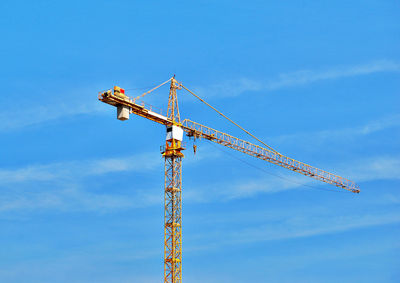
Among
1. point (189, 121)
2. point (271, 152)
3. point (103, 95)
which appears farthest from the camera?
point (271, 152)

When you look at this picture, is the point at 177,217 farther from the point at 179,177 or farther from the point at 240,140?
the point at 240,140

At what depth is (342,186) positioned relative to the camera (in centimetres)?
16788

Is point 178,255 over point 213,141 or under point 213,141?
under

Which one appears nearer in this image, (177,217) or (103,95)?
(103,95)

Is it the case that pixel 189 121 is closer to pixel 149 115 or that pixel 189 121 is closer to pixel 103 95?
pixel 149 115

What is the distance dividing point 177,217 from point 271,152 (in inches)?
1610

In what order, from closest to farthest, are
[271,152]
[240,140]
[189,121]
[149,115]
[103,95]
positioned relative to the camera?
[103,95] → [149,115] → [189,121] → [240,140] → [271,152]

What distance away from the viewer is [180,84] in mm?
127875

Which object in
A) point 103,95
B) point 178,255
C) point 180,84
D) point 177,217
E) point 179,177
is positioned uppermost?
point 180,84

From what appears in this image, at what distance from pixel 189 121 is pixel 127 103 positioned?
22.0 metres

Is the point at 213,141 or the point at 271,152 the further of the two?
the point at 271,152

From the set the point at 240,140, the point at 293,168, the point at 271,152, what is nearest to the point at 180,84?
the point at 240,140

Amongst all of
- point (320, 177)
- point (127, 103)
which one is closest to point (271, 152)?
point (320, 177)

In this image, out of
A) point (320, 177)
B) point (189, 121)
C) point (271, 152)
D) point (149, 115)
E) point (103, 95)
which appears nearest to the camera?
point (103, 95)
